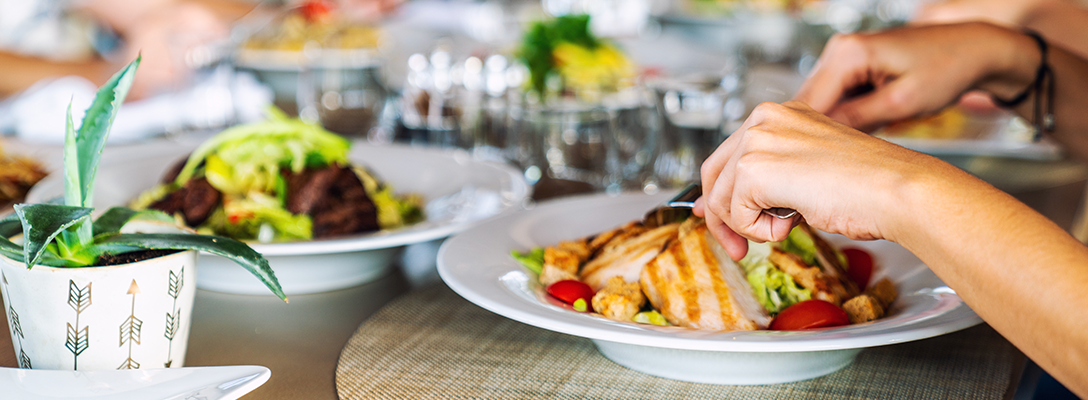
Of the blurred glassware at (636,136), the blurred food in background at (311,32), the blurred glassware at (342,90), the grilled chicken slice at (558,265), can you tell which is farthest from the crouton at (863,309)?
the blurred food in background at (311,32)

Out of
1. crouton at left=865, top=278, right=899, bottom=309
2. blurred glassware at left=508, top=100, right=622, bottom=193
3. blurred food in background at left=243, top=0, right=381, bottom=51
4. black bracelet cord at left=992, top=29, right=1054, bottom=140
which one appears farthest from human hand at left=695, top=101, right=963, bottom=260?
blurred food in background at left=243, top=0, right=381, bottom=51

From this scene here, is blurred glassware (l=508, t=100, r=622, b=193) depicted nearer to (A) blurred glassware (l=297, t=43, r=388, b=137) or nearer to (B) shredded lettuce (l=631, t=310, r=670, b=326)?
(A) blurred glassware (l=297, t=43, r=388, b=137)

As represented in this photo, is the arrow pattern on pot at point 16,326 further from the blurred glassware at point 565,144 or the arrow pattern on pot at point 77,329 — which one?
the blurred glassware at point 565,144

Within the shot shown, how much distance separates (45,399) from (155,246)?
158mm

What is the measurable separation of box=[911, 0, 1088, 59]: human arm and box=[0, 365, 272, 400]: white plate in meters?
1.88

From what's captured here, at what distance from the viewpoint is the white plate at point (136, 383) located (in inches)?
26.3

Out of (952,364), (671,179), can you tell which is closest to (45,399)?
(952,364)

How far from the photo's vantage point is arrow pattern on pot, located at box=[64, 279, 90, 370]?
27.3 inches

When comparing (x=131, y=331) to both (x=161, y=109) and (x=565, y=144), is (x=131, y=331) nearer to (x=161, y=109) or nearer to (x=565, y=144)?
(x=565, y=144)

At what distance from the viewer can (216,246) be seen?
2.34ft

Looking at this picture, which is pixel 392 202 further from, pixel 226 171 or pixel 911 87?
pixel 911 87

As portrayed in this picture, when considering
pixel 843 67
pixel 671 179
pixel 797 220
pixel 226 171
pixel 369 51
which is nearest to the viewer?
pixel 797 220

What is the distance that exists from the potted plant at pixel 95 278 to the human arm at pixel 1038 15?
1.87 meters

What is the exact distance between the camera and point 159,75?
3471 mm
